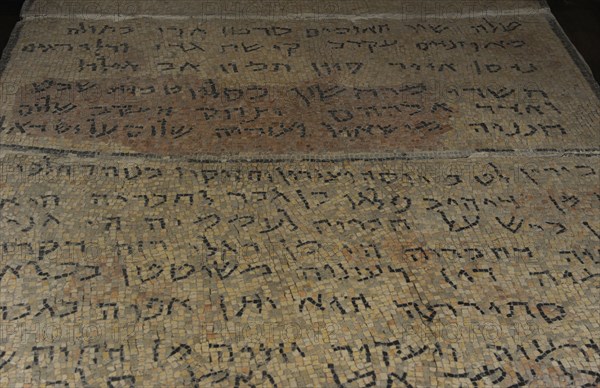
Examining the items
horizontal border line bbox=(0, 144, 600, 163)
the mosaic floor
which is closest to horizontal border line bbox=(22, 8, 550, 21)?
the mosaic floor

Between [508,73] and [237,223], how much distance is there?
181cm

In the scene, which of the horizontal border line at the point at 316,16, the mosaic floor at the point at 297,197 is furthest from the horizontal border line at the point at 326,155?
the horizontal border line at the point at 316,16

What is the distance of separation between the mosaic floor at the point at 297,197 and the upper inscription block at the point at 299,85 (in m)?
0.01

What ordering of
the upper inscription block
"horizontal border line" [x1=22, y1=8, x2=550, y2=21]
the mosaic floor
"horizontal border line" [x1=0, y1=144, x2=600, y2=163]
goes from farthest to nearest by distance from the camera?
1. "horizontal border line" [x1=22, y1=8, x2=550, y2=21]
2. the upper inscription block
3. "horizontal border line" [x1=0, y1=144, x2=600, y2=163]
4. the mosaic floor

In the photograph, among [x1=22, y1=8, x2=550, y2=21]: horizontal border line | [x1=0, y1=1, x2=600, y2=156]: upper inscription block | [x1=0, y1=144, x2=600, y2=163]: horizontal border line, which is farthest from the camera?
[x1=22, y1=8, x2=550, y2=21]: horizontal border line

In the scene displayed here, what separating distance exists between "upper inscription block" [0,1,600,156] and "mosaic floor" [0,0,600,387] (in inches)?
0.5

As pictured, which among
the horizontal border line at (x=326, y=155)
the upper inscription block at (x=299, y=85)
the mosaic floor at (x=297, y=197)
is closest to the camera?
the mosaic floor at (x=297, y=197)

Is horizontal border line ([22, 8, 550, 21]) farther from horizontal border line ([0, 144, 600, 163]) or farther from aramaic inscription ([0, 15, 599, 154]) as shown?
horizontal border line ([0, 144, 600, 163])

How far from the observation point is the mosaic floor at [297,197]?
2.86 m

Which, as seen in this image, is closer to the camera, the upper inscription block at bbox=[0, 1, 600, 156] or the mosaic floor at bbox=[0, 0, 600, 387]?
the mosaic floor at bbox=[0, 0, 600, 387]

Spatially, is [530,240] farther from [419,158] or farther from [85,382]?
[85,382]

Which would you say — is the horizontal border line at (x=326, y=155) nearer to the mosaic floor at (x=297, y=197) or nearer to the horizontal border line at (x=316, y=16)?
the mosaic floor at (x=297, y=197)

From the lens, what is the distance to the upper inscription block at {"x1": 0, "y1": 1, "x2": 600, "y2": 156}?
12.5 ft

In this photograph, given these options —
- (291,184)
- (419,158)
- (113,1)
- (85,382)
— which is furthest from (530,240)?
(113,1)
